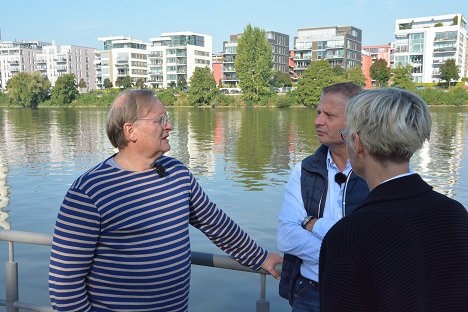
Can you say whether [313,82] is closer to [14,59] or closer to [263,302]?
[263,302]

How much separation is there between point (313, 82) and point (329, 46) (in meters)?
35.9

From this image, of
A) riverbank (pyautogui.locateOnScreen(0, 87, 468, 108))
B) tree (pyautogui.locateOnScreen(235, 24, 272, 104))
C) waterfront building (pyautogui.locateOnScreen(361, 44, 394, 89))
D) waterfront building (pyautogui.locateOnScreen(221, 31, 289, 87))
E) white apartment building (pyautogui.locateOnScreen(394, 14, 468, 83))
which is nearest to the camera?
riverbank (pyautogui.locateOnScreen(0, 87, 468, 108))

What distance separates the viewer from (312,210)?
231cm

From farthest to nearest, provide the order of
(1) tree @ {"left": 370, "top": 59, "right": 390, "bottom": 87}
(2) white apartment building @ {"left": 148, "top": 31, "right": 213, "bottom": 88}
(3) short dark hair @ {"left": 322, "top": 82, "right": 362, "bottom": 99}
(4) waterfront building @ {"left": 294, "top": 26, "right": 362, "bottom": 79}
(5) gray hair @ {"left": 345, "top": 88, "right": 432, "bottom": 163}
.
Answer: (2) white apartment building @ {"left": 148, "top": 31, "right": 213, "bottom": 88} → (4) waterfront building @ {"left": 294, "top": 26, "right": 362, "bottom": 79} → (1) tree @ {"left": 370, "top": 59, "right": 390, "bottom": 87} → (3) short dark hair @ {"left": 322, "top": 82, "right": 362, "bottom": 99} → (5) gray hair @ {"left": 345, "top": 88, "right": 432, "bottom": 163}

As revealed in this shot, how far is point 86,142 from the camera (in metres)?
26.6

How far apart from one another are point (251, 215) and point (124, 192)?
9.20m

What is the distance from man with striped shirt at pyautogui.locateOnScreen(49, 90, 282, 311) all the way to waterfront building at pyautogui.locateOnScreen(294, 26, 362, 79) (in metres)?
100

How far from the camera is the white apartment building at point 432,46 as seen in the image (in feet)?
288

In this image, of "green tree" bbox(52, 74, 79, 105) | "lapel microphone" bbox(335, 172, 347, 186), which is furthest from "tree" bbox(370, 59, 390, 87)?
"lapel microphone" bbox(335, 172, 347, 186)

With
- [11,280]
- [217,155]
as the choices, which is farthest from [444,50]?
[11,280]

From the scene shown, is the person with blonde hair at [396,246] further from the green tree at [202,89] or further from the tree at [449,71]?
the tree at [449,71]

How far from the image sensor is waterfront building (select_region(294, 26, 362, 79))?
333 ft

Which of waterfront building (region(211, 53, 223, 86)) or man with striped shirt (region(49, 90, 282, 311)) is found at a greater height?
waterfront building (region(211, 53, 223, 86))

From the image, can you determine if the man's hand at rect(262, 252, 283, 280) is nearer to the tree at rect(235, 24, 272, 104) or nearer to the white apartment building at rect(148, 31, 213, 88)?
the tree at rect(235, 24, 272, 104)
